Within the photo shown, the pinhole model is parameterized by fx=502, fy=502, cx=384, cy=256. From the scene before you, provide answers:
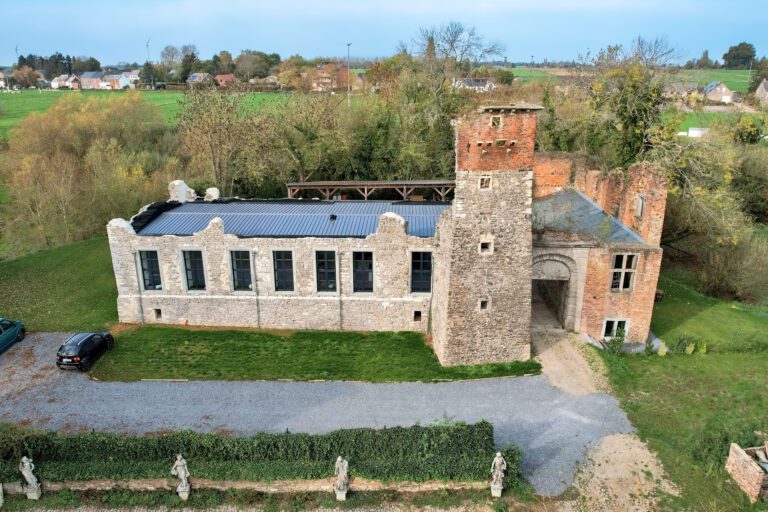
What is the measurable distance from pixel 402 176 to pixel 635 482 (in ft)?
108

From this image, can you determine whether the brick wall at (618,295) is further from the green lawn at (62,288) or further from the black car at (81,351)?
the green lawn at (62,288)

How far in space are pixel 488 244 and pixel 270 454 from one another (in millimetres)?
11465

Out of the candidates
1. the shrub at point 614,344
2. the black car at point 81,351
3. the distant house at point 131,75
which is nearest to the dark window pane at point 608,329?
the shrub at point 614,344

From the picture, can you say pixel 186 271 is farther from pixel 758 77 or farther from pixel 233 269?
pixel 758 77

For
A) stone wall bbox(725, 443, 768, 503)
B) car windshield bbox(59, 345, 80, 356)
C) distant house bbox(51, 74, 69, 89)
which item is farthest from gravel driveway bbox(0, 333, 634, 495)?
distant house bbox(51, 74, 69, 89)

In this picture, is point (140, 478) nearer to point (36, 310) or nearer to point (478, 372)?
point (478, 372)

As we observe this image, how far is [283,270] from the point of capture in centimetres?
2502

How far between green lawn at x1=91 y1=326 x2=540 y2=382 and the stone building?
75 cm

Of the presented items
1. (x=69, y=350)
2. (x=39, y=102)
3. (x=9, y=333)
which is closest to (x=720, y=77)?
(x=69, y=350)

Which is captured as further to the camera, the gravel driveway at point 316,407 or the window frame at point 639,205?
the window frame at point 639,205

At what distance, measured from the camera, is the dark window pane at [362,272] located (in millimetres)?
24531

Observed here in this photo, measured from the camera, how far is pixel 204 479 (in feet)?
49.2

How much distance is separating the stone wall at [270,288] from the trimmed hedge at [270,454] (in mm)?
9416

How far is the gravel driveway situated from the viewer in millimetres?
18078
